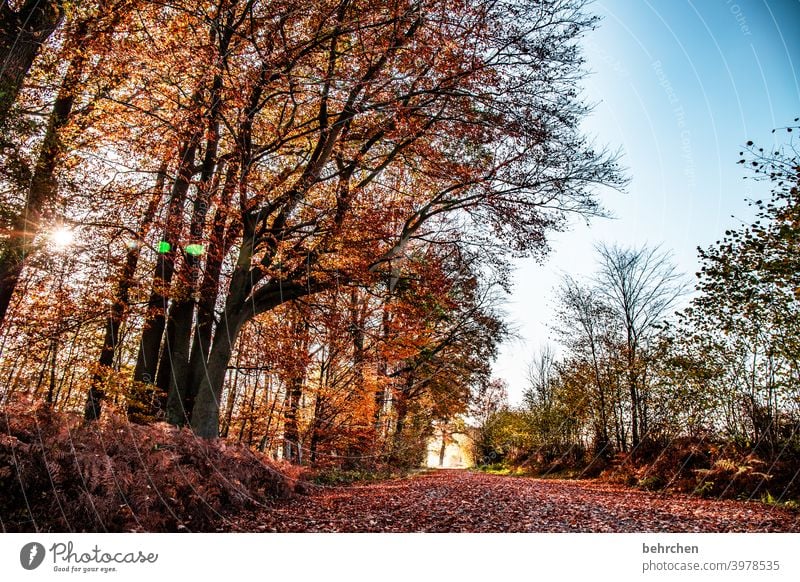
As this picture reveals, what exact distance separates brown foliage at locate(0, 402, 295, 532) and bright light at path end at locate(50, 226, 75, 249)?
4.75ft

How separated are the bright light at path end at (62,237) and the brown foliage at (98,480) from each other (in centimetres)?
145

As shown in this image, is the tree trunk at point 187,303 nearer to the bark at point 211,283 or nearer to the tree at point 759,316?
the bark at point 211,283

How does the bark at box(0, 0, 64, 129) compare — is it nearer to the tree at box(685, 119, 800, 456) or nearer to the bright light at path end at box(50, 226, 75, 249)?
the bright light at path end at box(50, 226, 75, 249)

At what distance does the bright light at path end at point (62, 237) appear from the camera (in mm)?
3611

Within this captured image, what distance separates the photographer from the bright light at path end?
3.61 m

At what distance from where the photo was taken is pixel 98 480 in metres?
2.80

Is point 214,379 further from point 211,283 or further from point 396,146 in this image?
point 396,146

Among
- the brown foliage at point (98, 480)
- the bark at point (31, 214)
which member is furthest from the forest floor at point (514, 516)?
the bark at point (31, 214)

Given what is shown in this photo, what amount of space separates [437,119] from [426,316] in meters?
4.74

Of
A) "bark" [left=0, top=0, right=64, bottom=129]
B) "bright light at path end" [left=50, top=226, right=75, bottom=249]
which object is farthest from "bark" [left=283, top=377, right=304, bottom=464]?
"bark" [left=0, top=0, right=64, bottom=129]

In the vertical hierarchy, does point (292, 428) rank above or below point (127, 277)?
below

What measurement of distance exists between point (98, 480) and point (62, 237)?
2115mm

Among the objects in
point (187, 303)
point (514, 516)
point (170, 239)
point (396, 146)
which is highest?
point (396, 146)

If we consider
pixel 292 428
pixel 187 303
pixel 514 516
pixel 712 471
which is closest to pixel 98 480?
pixel 514 516
